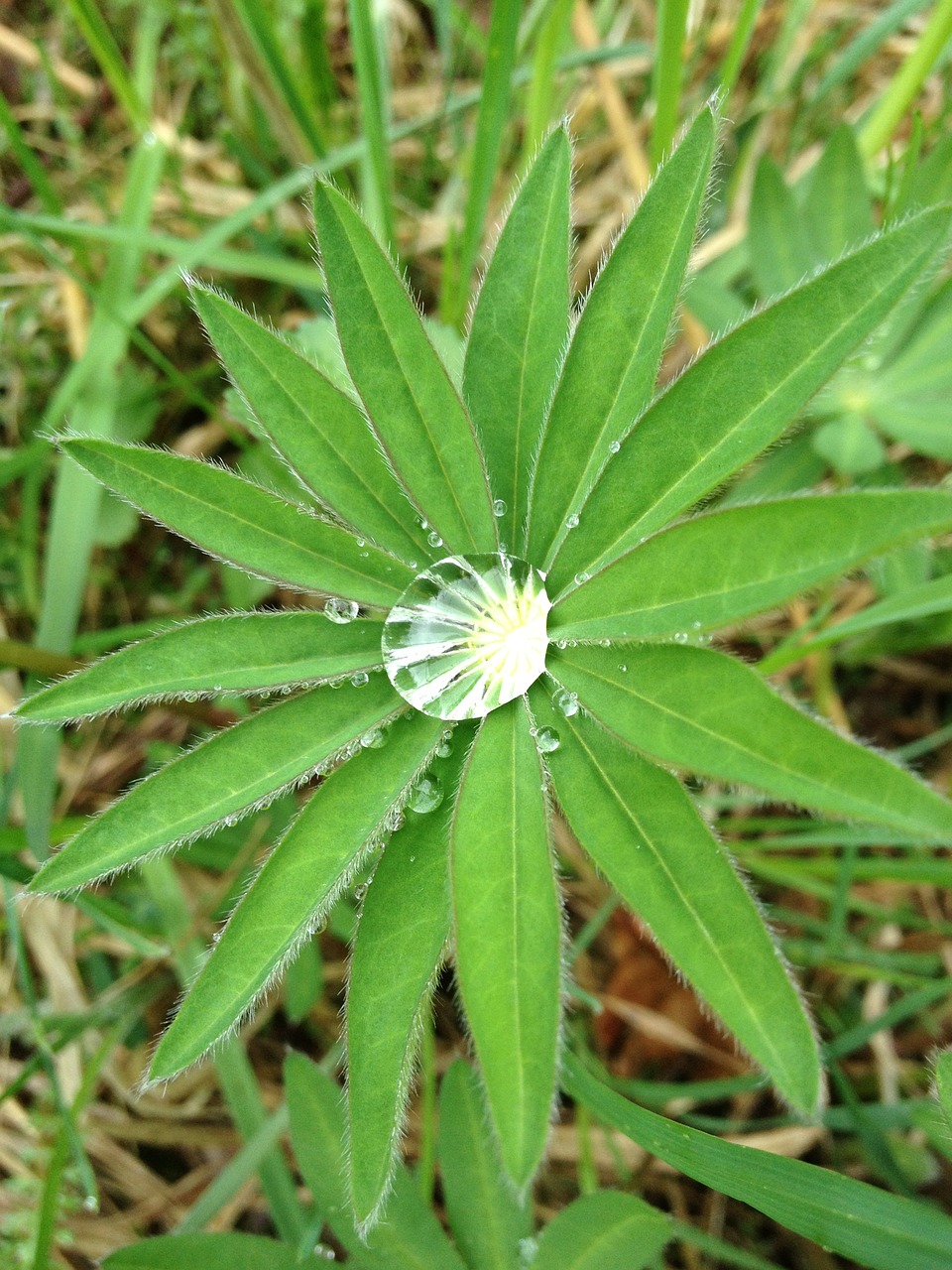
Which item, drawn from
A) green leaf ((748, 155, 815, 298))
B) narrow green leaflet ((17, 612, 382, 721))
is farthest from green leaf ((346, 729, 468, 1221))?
green leaf ((748, 155, 815, 298))

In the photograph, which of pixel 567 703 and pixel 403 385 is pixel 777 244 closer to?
pixel 403 385

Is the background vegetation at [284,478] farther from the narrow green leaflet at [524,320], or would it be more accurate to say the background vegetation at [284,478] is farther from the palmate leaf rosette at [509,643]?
the palmate leaf rosette at [509,643]

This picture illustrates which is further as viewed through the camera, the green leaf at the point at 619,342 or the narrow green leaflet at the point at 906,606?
the narrow green leaflet at the point at 906,606

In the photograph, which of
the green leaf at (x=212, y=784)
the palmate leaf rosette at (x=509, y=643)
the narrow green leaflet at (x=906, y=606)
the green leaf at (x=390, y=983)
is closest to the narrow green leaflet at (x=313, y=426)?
the palmate leaf rosette at (x=509, y=643)

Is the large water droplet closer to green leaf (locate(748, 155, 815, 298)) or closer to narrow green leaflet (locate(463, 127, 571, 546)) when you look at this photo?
narrow green leaflet (locate(463, 127, 571, 546))

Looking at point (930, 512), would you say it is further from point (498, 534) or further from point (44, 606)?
point (44, 606)

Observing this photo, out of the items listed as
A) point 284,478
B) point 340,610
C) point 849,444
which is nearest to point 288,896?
point 340,610

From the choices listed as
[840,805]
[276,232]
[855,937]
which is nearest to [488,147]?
[276,232]
